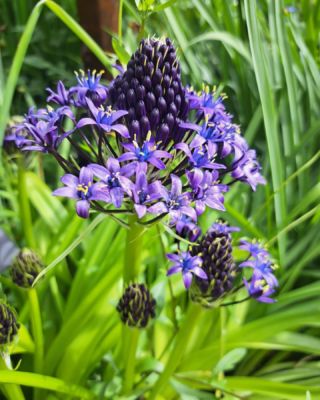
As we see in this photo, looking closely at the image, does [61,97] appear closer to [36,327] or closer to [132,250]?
[132,250]

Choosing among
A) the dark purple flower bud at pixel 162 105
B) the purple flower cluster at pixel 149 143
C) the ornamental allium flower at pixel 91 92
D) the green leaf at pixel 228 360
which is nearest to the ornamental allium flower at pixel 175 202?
the purple flower cluster at pixel 149 143

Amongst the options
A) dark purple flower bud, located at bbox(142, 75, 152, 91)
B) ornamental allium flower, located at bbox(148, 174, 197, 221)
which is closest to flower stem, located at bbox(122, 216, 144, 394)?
ornamental allium flower, located at bbox(148, 174, 197, 221)

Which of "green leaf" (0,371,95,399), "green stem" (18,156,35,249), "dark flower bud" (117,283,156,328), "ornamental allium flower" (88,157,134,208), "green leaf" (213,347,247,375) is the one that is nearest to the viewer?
"ornamental allium flower" (88,157,134,208)

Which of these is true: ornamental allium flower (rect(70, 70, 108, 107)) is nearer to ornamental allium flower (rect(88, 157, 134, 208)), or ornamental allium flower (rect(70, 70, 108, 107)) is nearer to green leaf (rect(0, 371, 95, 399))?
ornamental allium flower (rect(88, 157, 134, 208))

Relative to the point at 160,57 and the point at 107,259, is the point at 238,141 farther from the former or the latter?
the point at 107,259

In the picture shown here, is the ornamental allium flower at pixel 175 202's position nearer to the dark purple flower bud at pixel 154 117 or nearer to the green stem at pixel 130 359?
the dark purple flower bud at pixel 154 117

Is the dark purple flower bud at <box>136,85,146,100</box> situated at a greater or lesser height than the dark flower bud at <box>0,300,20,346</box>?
greater
